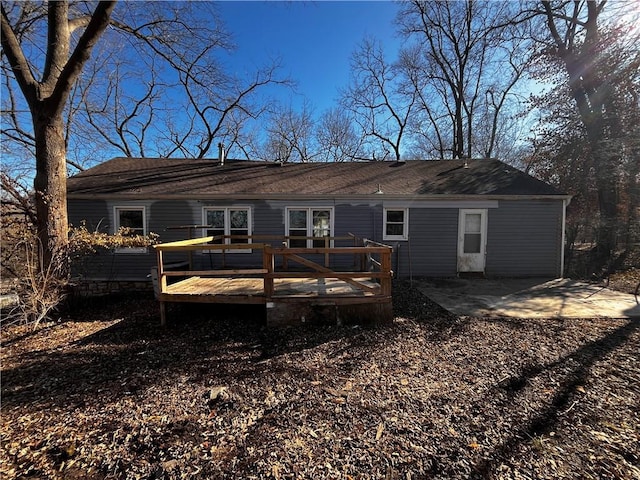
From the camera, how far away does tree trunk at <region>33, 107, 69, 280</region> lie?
608 cm

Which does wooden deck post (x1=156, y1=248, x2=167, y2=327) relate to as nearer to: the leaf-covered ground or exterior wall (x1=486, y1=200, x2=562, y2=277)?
the leaf-covered ground

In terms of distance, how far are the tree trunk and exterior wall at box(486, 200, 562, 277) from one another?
454 inches

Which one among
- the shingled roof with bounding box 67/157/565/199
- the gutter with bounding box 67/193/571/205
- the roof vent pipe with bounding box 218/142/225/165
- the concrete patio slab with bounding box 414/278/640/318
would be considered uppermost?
the roof vent pipe with bounding box 218/142/225/165

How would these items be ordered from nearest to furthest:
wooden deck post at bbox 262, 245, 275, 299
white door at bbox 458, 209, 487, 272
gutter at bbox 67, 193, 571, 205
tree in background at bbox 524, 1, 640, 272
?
wooden deck post at bbox 262, 245, 275, 299
gutter at bbox 67, 193, 571, 205
white door at bbox 458, 209, 487, 272
tree in background at bbox 524, 1, 640, 272

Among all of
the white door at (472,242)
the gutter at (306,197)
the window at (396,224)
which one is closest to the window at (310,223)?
the gutter at (306,197)

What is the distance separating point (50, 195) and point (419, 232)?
962cm

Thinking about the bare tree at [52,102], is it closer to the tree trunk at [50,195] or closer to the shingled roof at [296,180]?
the tree trunk at [50,195]

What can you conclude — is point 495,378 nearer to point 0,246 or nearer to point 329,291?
point 329,291

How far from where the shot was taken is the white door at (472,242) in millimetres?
9548

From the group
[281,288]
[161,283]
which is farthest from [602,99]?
[161,283]

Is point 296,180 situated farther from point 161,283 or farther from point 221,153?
point 161,283

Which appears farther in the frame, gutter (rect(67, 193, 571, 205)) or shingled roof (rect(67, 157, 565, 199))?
shingled roof (rect(67, 157, 565, 199))

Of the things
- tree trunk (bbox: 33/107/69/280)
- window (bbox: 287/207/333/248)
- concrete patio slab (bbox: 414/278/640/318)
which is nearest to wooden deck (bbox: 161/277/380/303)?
concrete patio slab (bbox: 414/278/640/318)

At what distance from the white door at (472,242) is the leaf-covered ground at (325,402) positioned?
4.41 metres
